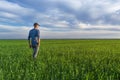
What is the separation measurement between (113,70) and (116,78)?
1.09m

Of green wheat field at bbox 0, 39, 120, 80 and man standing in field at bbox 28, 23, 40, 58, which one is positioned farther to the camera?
man standing in field at bbox 28, 23, 40, 58

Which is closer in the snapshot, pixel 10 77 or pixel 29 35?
pixel 10 77

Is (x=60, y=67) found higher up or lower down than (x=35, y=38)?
lower down

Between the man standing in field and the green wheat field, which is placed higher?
the man standing in field

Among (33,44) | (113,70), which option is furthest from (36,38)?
(113,70)

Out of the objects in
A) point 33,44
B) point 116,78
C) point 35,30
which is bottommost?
point 116,78

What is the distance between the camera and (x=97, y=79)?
7.29 m

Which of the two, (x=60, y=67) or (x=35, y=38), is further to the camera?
(x=35, y=38)

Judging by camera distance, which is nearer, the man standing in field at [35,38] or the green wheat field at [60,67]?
the green wheat field at [60,67]

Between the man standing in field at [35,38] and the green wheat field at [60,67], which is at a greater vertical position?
the man standing in field at [35,38]

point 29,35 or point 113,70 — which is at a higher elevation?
point 29,35

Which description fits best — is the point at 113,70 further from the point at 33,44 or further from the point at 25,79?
the point at 33,44

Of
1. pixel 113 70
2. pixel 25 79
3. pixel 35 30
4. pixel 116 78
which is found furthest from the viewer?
pixel 35 30

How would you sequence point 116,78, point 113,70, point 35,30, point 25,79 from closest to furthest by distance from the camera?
1. point 25,79
2. point 116,78
3. point 113,70
4. point 35,30
